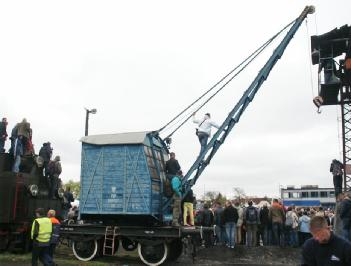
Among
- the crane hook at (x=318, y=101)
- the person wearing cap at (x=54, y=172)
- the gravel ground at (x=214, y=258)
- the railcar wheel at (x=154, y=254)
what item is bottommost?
the gravel ground at (x=214, y=258)

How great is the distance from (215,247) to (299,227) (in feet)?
10.3

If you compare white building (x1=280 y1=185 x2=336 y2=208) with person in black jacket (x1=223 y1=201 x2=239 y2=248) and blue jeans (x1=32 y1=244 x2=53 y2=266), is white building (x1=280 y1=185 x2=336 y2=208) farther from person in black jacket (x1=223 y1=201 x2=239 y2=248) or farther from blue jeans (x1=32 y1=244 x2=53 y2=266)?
blue jeans (x1=32 y1=244 x2=53 y2=266)

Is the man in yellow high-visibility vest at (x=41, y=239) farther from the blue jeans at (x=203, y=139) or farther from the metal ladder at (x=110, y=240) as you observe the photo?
the blue jeans at (x=203, y=139)

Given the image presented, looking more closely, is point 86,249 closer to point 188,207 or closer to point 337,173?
point 188,207

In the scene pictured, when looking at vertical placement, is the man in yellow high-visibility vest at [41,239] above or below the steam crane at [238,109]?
below

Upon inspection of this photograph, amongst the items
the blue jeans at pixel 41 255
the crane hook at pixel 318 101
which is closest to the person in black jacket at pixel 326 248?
the blue jeans at pixel 41 255

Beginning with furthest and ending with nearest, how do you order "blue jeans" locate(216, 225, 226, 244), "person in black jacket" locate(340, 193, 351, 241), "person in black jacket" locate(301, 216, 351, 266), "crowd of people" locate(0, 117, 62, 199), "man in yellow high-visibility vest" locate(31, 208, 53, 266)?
"blue jeans" locate(216, 225, 226, 244), "crowd of people" locate(0, 117, 62, 199), "person in black jacket" locate(340, 193, 351, 241), "man in yellow high-visibility vest" locate(31, 208, 53, 266), "person in black jacket" locate(301, 216, 351, 266)

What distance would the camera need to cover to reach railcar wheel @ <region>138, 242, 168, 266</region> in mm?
12496

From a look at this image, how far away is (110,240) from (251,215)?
549 centimetres

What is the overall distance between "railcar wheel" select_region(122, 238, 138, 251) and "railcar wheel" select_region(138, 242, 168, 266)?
1.59 meters

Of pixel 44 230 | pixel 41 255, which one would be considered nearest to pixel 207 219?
pixel 41 255

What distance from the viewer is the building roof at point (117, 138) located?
13170 mm

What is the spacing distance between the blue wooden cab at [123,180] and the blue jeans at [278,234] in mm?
4714

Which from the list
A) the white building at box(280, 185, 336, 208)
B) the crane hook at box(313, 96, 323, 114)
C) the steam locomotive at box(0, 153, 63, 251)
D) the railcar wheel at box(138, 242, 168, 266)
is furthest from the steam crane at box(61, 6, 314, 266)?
the white building at box(280, 185, 336, 208)
